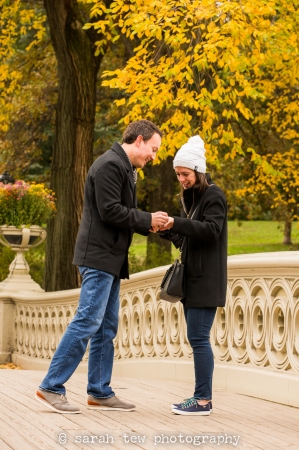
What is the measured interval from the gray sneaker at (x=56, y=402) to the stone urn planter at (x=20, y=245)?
8.10 metres

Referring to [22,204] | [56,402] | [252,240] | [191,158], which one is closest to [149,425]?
[56,402]

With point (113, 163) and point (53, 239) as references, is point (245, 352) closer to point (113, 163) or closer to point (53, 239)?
point (113, 163)

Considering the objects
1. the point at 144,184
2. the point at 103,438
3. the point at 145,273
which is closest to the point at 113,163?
the point at 103,438

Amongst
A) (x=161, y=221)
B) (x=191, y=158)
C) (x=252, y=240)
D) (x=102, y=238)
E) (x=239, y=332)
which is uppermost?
(x=252, y=240)

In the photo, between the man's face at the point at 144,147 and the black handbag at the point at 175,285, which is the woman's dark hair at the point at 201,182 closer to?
the man's face at the point at 144,147

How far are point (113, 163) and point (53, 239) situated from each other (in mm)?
9844

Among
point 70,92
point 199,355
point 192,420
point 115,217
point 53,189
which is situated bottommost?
point 192,420

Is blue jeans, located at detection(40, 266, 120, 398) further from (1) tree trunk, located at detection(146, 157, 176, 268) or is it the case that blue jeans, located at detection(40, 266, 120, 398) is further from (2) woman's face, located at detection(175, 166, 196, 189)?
(1) tree trunk, located at detection(146, 157, 176, 268)

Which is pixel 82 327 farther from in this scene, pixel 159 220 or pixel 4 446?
pixel 4 446

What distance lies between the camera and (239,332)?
802cm

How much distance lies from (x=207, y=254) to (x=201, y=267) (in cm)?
9

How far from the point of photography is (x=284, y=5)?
1364 centimetres

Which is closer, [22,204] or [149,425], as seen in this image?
[149,425]

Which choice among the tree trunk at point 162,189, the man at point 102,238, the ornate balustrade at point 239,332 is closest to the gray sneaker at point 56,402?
the man at point 102,238
